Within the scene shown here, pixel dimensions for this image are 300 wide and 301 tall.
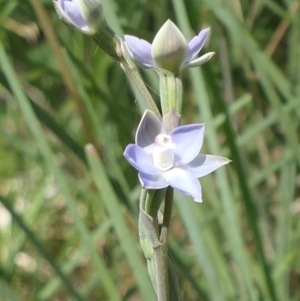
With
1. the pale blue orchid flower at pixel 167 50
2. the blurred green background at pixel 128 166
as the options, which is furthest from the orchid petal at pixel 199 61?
the blurred green background at pixel 128 166

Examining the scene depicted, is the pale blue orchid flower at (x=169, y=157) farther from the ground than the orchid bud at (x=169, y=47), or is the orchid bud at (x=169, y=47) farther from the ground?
the orchid bud at (x=169, y=47)

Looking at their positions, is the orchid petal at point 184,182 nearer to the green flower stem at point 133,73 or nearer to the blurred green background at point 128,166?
the green flower stem at point 133,73

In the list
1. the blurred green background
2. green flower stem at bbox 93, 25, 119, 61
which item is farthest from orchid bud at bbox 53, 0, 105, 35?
the blurred green background

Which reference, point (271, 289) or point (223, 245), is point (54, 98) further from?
point (271, 289)

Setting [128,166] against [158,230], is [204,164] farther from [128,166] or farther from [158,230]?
[128,166]

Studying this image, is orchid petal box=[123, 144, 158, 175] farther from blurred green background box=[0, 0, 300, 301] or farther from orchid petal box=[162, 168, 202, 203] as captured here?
blurred green background box=[0, 0, 300, 301]

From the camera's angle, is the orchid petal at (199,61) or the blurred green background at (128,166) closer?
the orchid petal at (199,61)
